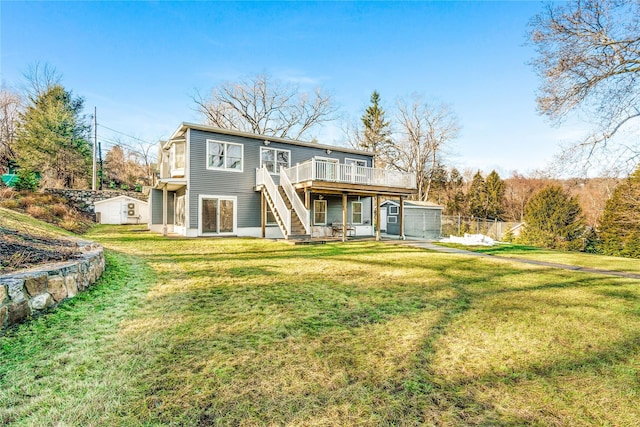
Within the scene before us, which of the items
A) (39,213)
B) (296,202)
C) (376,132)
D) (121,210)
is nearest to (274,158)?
(296,202)

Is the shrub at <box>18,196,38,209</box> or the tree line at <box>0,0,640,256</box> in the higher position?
the tree line at <box>0,0,640,256</box>

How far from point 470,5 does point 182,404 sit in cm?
1612

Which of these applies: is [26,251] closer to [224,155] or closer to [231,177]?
[231,177]

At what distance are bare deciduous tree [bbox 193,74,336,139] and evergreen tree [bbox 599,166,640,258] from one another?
2303cm

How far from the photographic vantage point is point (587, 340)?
3094mm

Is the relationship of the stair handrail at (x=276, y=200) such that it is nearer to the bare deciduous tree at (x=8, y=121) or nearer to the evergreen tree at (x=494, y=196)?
the bare deciduous tree at (x=8, y=121)

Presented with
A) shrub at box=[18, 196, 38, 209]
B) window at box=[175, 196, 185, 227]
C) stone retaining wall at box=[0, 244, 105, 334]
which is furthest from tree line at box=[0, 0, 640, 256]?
stone retaining wall at box=[0, 244, 105, 334]

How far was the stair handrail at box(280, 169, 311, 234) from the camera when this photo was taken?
11.7m

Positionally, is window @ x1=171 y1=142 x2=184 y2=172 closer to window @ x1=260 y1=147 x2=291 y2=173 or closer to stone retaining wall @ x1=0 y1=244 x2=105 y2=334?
window @ x1=260 y1=147 x2=291 y2=173

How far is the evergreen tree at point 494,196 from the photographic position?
103ft

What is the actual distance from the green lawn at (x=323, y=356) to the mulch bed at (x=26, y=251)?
2.37ft

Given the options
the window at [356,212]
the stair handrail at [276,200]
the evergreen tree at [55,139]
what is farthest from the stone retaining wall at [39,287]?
the evergreen tree at [55,139]

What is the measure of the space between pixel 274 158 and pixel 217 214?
4.01m

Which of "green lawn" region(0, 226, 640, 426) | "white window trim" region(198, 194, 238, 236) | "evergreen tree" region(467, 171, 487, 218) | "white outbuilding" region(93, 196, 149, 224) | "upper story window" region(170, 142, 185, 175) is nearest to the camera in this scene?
"green lawn" region(0, 226, 640, 426)
